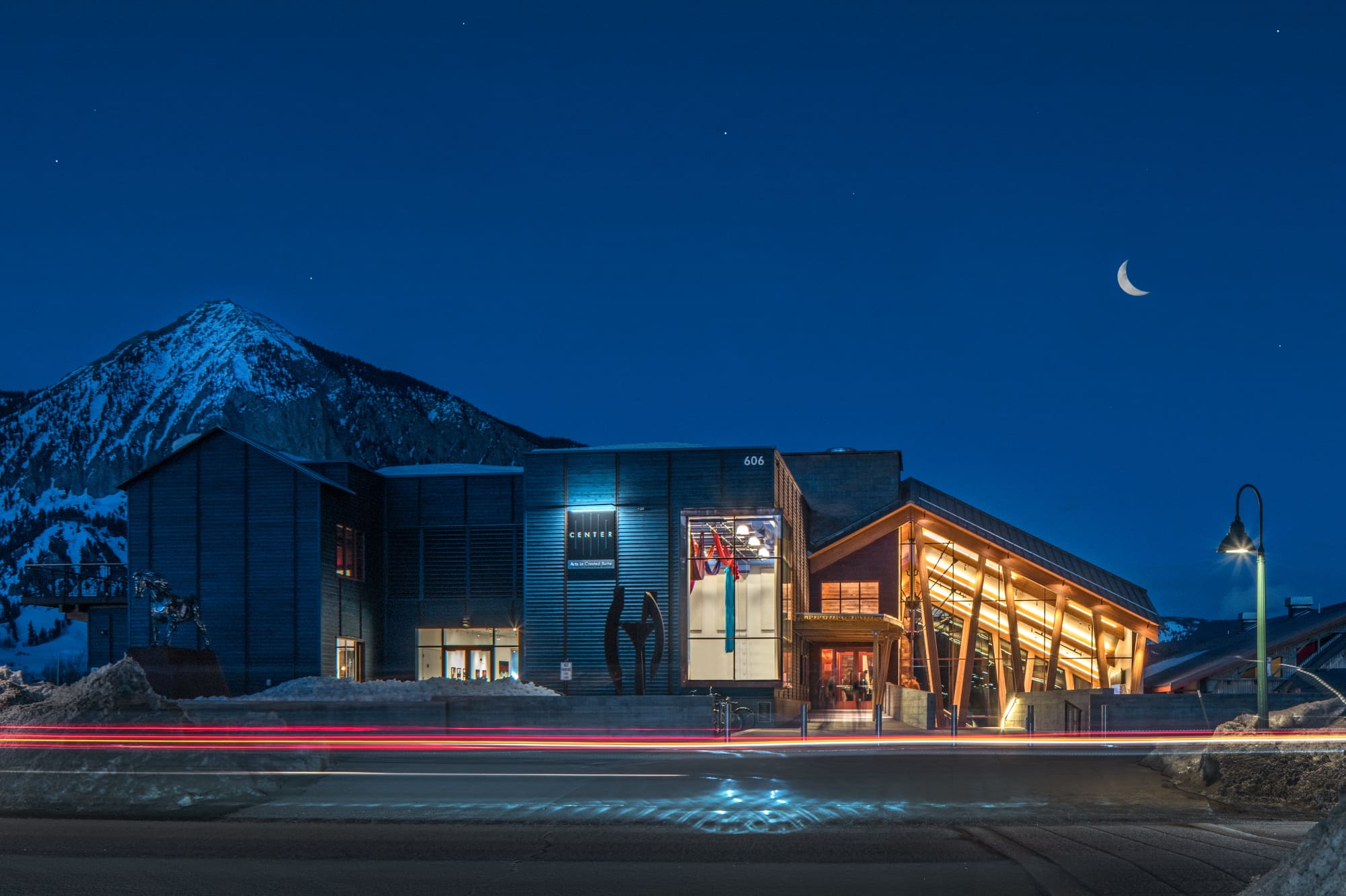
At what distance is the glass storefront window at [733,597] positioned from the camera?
42.2 metres

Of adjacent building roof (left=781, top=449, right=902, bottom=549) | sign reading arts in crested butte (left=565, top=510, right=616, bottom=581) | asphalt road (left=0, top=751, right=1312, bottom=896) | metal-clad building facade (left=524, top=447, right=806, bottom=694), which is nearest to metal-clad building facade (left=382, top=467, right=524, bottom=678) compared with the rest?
metal-clad building facade (left=524, top=447, right=806, bottom=694)

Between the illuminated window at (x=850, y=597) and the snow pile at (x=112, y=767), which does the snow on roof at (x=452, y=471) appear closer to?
the illuminated window at (x=850, y=597)

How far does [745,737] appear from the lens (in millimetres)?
30969

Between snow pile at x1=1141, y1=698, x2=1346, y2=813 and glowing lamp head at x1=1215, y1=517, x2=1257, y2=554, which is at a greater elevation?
glowing lamp head at x1=1215, y1=517, x2=1257, y2=554

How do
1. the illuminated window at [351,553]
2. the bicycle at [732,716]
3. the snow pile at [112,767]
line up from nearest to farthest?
the snow pile at [112,767]
the bicycle at [732,716]
the illuminated window at [351,553]

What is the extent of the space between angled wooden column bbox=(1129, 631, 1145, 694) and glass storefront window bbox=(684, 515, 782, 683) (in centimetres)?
1819

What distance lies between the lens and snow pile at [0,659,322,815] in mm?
15430

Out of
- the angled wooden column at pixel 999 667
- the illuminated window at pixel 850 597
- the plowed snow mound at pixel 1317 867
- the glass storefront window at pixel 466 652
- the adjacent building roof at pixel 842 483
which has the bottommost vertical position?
the angled wooden column at pixel 999 667

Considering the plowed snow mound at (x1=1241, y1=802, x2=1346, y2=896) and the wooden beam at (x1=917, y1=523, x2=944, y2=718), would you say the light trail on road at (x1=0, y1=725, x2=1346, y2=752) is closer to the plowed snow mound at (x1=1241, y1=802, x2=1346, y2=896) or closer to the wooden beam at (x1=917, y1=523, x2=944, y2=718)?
the plowed snow mound at (x1=1241, y1=802, x2=1346, y2=896)

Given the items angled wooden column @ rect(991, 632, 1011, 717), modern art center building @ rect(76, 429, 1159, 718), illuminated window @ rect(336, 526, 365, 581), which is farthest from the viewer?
angled wooden column @ rect(991, 632, 1011, 717)

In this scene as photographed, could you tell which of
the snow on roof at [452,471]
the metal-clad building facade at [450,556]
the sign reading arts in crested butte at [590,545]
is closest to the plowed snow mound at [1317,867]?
the sign reading arts in crested butte at [590,545]

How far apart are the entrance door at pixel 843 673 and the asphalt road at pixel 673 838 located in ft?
114

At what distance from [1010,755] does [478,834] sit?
44.9 ft

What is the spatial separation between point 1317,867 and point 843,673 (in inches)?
1973
